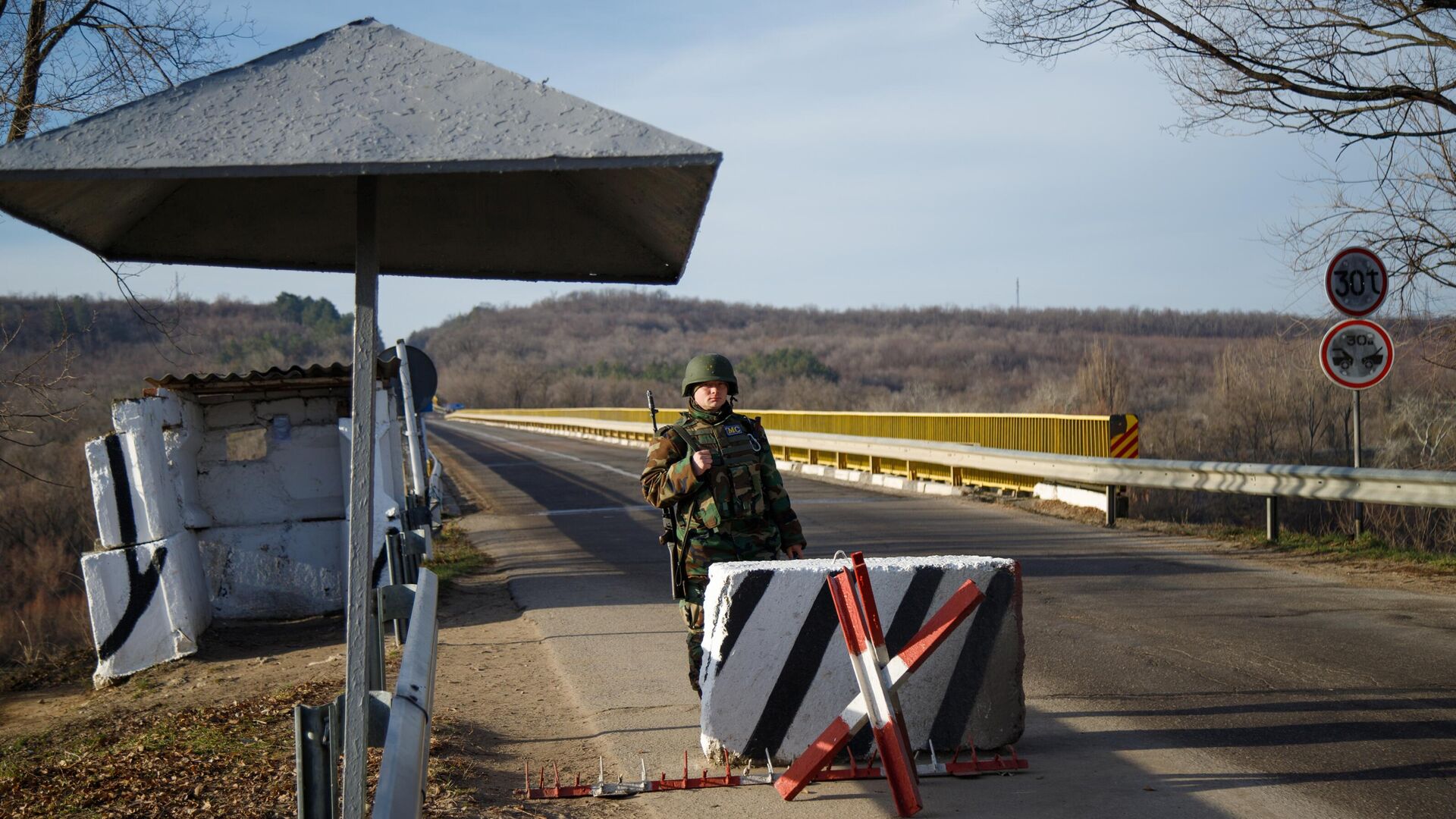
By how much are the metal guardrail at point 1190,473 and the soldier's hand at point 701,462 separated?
7421 mm

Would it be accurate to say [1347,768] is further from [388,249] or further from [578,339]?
[578,339]

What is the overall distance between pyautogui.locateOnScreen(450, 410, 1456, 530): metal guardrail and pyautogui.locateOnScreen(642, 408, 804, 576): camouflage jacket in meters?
7.01

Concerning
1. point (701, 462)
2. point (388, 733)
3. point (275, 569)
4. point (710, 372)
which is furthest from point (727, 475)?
point (275, 569)

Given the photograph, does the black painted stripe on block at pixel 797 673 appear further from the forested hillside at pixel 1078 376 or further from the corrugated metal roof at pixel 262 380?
the forested hillside at pixel 1078 376

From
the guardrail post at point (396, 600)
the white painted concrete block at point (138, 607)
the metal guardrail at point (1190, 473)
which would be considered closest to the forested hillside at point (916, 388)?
the white painted concrete block at point (138, 607)

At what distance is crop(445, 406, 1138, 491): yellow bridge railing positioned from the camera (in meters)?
16.5

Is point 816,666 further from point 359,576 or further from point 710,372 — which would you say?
point 359,576

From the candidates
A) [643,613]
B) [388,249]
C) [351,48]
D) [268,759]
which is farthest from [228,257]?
[643,613]

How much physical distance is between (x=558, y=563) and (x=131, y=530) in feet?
15.5

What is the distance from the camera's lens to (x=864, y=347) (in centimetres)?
12962

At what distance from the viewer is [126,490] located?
9.06m

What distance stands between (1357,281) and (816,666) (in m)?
8.75

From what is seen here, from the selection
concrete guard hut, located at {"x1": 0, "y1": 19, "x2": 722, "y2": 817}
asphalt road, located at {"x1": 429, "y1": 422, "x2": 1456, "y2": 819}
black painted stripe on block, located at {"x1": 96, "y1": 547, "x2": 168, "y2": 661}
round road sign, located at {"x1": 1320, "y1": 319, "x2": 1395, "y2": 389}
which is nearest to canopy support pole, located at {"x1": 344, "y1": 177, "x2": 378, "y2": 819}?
concrete guard hut, located at {"x1": 0, "y1": 19, "x2": 722, "y2": 817}

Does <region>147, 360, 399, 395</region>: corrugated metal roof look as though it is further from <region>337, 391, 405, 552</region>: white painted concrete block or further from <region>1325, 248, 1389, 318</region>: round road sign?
<region>1325, 248, 1389, 318</region>: round road sign
